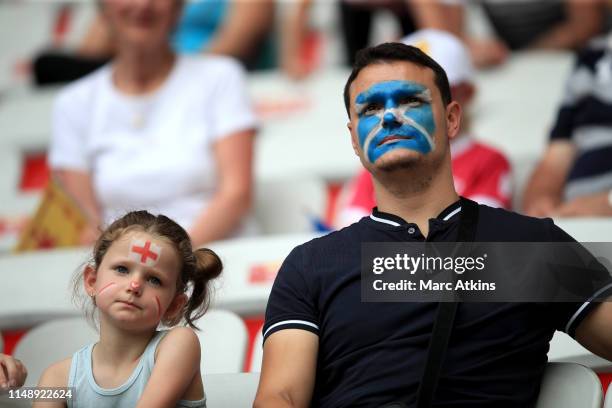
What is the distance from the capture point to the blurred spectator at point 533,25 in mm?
4117

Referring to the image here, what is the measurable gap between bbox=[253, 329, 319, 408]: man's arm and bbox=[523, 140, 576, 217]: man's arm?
1.31 m

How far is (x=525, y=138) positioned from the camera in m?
3.79

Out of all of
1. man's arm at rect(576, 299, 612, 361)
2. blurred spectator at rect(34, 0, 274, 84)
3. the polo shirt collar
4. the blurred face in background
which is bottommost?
man's arm at rect(576, 299, 612, 361)

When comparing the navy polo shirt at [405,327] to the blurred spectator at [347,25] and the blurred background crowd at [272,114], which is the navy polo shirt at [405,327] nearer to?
the blurred background crowd at [272,114]

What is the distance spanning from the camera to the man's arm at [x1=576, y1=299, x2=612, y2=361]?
1.89 m

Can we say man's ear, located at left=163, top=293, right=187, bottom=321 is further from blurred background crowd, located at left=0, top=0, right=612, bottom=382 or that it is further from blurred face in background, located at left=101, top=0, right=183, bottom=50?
blurred face in background, located at left=101, top=0, right=183, bottom=50

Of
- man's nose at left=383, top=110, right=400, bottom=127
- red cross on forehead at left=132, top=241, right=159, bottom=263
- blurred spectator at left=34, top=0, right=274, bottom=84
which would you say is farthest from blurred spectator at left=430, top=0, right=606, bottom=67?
red cross on forehead at left=132, top=241, right=159, bottom=263

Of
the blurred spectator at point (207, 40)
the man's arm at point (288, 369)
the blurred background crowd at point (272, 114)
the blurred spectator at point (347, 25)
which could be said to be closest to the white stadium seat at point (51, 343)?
the man's arm at point (288, 369)

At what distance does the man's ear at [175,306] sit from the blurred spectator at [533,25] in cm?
221

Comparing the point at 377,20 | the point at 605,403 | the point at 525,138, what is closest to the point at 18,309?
the point at 605,403

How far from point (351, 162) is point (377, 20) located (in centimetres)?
78

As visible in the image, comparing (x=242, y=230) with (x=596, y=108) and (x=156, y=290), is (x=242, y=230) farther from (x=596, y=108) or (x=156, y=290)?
(x=156, y=290)

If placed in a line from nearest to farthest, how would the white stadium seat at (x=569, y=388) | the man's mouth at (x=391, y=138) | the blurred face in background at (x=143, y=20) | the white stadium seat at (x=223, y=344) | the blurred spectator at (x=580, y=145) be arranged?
the white stadium seat at (x=569, y=388)
the man's mouth at (x=391, y=138)
the white stadium seat at (x=223, y=344)
the blurred spectator at (x=580, y=145)
the blurred face in background at (x=143, y=20)

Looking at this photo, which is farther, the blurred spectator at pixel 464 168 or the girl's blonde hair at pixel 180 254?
the blurred spectator at pixel 464 168
